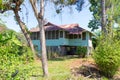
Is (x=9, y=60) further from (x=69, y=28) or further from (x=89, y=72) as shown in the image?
(x=69, y=28)

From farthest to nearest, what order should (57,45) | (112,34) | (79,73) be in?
(57,45) → (112,34) → (79,73)

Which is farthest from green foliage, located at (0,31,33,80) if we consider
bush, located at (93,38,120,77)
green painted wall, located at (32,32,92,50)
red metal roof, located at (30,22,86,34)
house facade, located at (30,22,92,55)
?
green painted wall, located at (32,32,92,50)

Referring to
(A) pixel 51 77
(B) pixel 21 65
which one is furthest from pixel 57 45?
(B) pixel 21 65

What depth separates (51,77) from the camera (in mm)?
15641

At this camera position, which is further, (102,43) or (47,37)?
(47,37)

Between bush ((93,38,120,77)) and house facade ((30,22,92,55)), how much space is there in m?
21.0

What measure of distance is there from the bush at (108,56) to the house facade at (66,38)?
21026 millimetres

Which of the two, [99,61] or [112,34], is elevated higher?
[112,34]

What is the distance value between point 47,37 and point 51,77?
27.1 metres

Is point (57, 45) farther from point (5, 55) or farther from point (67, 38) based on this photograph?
point (5, 55)

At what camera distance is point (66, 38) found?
1644 inches

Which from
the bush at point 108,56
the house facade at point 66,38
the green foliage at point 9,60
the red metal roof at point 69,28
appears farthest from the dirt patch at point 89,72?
the red metal roof at point 69,28

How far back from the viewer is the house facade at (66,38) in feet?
134

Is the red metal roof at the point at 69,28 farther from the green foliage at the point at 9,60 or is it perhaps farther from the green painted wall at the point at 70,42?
the green foliage at the point at 9,60
